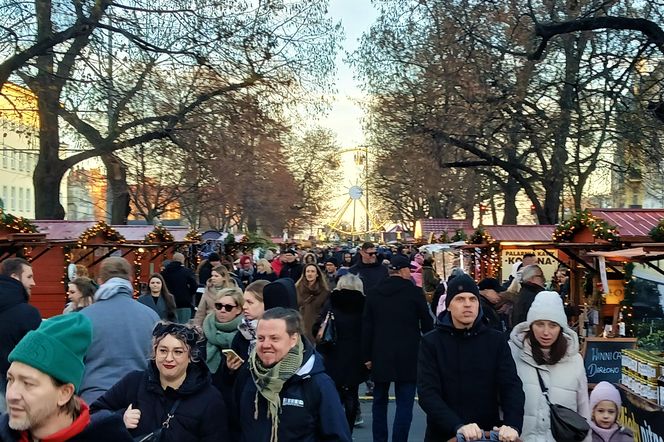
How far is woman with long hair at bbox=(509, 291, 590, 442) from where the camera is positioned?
4875 millimetres

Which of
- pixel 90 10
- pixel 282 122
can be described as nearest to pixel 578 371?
pixel 90 10

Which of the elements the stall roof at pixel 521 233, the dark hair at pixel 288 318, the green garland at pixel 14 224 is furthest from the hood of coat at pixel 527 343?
the stall roof at pixel 521 233

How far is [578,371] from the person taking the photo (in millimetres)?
4977

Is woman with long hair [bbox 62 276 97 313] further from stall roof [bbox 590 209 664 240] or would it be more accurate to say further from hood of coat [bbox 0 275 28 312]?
stall roof [bbox 590 209 664 240]

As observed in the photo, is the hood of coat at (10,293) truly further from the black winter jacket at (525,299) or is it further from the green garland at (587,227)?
the green garland at (587,227)

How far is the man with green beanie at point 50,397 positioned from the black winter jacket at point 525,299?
6865mm

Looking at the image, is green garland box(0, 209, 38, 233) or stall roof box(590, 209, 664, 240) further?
green garland box(0, 209, 38, 233)

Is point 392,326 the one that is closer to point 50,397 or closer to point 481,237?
point 50,397

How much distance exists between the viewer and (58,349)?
2.72m

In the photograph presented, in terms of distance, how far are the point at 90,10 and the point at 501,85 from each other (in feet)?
31.0

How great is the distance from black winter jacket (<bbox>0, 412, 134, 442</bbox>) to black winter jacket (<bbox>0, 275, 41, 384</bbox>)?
139 inches

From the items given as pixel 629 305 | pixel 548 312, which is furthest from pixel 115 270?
pixel 629 305

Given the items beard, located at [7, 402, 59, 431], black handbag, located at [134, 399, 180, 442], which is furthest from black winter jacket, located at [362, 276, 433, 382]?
beard, located at [7, 402, 59, 431]

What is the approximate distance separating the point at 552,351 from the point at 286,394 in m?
1.75
